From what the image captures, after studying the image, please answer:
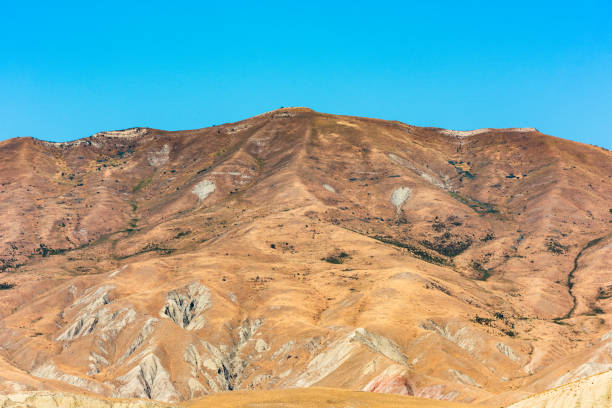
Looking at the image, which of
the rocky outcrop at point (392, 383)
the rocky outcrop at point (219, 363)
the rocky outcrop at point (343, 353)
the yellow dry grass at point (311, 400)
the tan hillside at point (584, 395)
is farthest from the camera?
the rocky outcrop at point (219, 363)

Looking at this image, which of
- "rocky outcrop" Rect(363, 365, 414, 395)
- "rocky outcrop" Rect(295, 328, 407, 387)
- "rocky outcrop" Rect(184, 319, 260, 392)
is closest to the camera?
"rocky outcrop" Rect(363, 365, 414, 395)

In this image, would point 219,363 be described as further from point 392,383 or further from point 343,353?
point 392,383

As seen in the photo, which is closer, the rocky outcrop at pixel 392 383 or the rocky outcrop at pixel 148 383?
the rocky outcrop at pixel 392 383

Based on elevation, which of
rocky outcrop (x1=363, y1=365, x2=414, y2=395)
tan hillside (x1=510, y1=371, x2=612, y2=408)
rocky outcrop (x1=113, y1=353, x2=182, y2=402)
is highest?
tan hillside (x1=510, y1=371, x2=612, y2=408)

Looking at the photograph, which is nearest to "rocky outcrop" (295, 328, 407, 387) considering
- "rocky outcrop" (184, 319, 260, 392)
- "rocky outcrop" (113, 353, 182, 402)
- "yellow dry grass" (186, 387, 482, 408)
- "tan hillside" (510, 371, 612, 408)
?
"rocky outcrop" (184, 319, 260, 392)

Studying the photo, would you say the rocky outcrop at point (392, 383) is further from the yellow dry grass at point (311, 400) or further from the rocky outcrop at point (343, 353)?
the yellow dry grass at point (311, 400)

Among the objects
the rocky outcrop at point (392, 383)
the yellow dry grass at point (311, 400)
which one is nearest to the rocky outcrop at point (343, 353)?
the rocky outcrop at point (392, 383)

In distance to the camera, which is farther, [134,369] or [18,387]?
[134,369]

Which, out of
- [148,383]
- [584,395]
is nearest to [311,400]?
[584,395]

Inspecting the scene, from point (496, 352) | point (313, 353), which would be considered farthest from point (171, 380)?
point (496, 352)

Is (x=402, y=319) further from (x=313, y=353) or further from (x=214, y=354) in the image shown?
(x=214, y=354)

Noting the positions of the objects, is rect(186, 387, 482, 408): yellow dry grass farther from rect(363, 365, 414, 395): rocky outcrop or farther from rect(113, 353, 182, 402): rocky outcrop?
rect(113, 353, 182, 402): rocky outcrop
